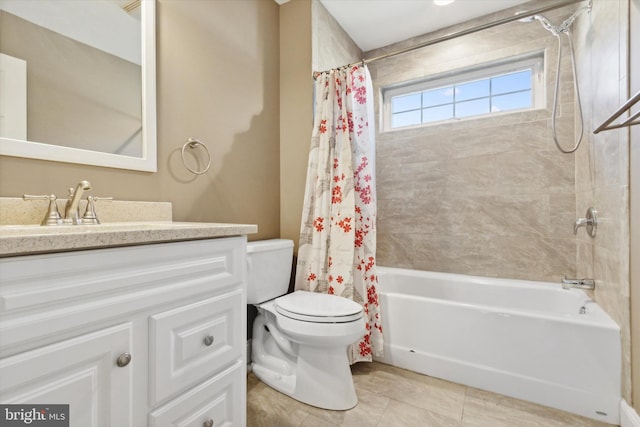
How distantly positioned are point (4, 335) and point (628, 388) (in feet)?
7.07

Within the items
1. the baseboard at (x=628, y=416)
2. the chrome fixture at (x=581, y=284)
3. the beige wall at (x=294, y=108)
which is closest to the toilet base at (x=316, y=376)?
the beige wall at (x=294, y=108)

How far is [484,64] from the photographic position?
2330 millimetres

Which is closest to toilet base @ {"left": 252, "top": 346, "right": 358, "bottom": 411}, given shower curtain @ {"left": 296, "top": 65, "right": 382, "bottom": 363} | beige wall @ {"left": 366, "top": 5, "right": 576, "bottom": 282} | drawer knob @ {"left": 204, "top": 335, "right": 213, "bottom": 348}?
shower curtain @ {"left": 296, "top": 65, "right": 382, "bottom": 363}

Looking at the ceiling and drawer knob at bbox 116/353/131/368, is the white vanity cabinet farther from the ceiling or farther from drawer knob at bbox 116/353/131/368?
the ceiling

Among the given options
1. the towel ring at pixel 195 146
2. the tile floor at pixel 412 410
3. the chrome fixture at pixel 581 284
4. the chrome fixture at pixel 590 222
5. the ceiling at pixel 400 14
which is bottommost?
the tile floor at pixel 412 410

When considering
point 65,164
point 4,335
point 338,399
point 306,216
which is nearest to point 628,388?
point 338,399

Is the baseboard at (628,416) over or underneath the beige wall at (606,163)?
underneath

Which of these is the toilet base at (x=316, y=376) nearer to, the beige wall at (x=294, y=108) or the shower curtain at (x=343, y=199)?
the shower curtain at (x=343, y=199)

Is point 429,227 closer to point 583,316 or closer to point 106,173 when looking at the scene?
point 583,316

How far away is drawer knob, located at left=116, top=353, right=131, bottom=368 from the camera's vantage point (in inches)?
26.8

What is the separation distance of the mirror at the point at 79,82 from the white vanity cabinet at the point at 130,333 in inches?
28.9

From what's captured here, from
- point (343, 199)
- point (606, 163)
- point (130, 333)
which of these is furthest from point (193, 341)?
point (606, 163)

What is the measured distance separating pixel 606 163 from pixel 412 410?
1.64m

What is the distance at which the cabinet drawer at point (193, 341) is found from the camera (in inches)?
30.0
